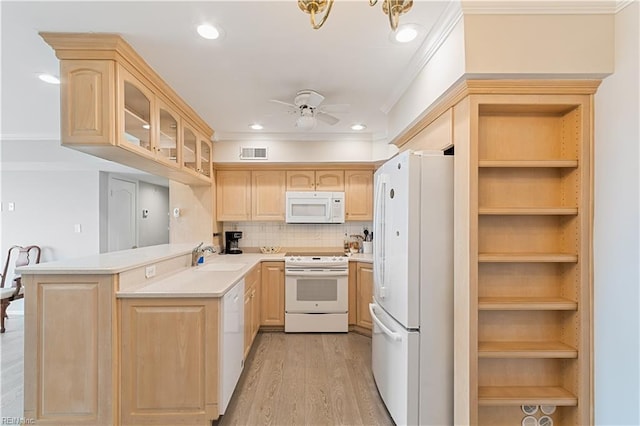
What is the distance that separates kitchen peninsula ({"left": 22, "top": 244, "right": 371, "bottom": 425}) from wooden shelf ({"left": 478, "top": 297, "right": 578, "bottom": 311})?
162cm

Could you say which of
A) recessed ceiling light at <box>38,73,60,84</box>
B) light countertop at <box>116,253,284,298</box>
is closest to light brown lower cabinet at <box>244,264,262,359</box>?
light countertop at <box>116,253,284,298</box>

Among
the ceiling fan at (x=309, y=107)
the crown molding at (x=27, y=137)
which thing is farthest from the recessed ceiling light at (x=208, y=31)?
the crown molding at (x=27, y=137)

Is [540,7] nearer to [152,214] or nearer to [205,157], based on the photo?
[205,157]

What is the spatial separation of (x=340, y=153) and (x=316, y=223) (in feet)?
3.33

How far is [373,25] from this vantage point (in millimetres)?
1643

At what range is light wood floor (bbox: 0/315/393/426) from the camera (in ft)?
6.87

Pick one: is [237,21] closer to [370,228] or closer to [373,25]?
[373,25]

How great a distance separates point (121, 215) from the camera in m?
5.31

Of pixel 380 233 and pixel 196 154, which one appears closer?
pixel 380 233

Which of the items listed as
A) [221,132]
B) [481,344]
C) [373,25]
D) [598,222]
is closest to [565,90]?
[598,222]

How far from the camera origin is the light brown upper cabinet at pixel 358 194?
13.4ft

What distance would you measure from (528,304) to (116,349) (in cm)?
246

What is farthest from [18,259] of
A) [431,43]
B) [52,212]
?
[431,43]

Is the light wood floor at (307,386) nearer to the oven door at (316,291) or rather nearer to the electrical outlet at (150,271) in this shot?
the oven door at (316,291)
